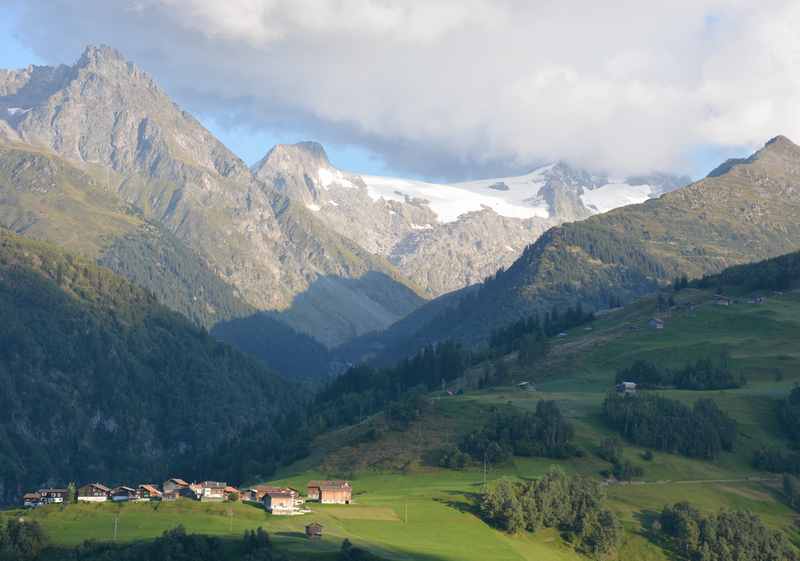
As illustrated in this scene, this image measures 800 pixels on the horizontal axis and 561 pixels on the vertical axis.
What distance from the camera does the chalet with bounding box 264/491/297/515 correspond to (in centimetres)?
18350

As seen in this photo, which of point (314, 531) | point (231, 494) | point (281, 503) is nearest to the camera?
point (314, 531)

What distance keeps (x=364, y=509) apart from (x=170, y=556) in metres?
46.4

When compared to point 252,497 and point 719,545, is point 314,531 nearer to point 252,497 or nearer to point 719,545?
point 252,497

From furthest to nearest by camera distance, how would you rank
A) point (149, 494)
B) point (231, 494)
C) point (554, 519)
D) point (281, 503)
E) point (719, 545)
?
point (554, 519), point (149, 494), point (719, 545), point (231, 494), point (281, 503)

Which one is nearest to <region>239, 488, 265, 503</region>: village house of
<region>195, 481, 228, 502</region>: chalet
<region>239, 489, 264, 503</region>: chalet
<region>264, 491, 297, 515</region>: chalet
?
<region>239, 489, 264, 503</region>: chalet

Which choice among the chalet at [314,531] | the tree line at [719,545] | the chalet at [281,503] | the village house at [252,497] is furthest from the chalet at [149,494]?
the tree line at [719,545]

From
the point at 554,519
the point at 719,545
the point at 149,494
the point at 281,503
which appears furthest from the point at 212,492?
the point at 719,545

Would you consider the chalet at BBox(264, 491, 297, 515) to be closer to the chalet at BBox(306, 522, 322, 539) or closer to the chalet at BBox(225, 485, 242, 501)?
the chalet at BBox(225, 485, 242, 501)

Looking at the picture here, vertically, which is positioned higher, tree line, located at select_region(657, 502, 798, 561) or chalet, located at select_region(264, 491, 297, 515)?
chalet, located at select_region(264, 491, 297, 515)

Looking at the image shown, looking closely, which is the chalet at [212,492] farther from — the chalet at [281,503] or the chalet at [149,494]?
the chalet at [281,503]

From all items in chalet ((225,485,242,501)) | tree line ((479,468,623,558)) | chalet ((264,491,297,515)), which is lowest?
tree line ((479,468,623,558))

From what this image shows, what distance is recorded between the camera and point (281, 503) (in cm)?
18462

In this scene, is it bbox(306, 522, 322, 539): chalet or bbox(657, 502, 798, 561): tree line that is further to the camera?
bbox(657, 502, 798, 561): tree line

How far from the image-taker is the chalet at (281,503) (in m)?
184
